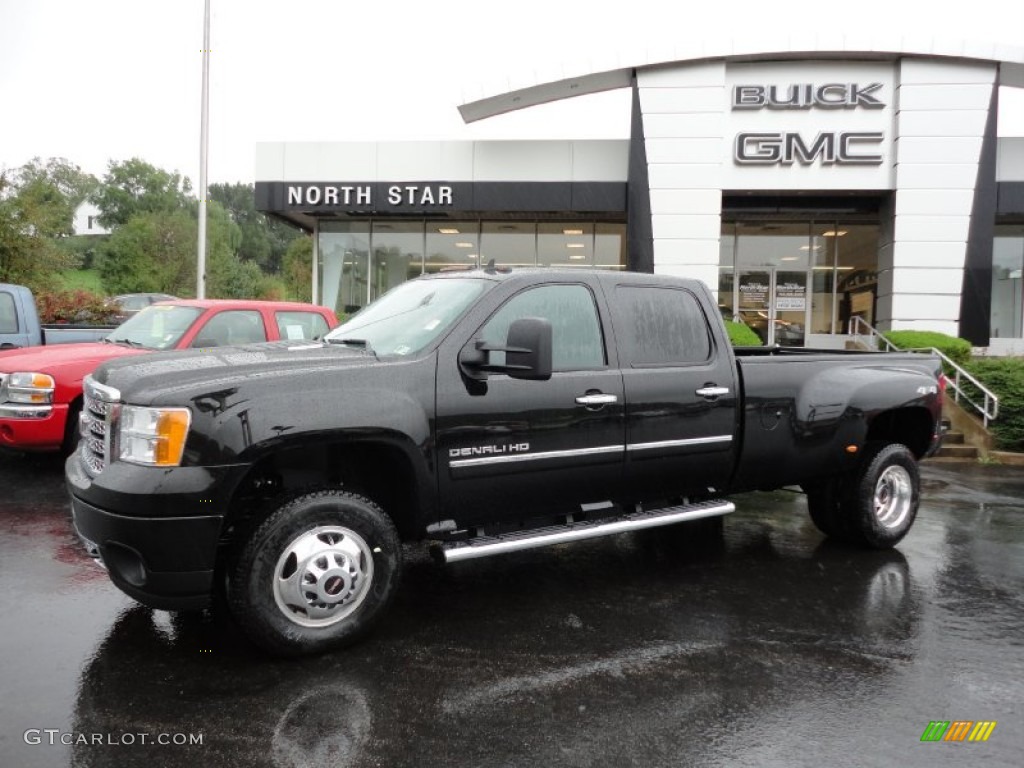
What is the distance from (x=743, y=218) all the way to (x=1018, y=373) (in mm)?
10473

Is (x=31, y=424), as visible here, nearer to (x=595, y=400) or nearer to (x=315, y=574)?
(x=315, y=574)

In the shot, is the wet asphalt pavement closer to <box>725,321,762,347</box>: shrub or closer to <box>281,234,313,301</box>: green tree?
<box>725,321,762,347</box>: shrub

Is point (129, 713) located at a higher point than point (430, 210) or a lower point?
lower

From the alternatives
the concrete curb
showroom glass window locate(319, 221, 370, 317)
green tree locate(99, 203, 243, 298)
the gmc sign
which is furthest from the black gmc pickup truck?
green tree locate(99, 203, 243, 298)

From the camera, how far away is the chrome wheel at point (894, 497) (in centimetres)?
598

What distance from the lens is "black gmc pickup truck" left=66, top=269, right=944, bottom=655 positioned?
3.55 m

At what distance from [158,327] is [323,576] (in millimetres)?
5413

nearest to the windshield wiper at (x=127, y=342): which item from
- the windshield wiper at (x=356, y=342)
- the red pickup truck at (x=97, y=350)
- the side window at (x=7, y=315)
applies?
the red pickup truck at (x=97, y=350)

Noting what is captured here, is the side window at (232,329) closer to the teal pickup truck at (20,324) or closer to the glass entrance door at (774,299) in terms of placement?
the teal pickup truck at (20,324)

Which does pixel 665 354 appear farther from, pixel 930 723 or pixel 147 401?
pixel 147 401

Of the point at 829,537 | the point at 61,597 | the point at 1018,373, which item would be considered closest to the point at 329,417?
the point at 61,597

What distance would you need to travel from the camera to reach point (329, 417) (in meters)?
3.75

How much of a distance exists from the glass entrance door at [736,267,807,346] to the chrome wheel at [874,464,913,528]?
52.1 feet

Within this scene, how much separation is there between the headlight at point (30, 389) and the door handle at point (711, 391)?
5829 mm
